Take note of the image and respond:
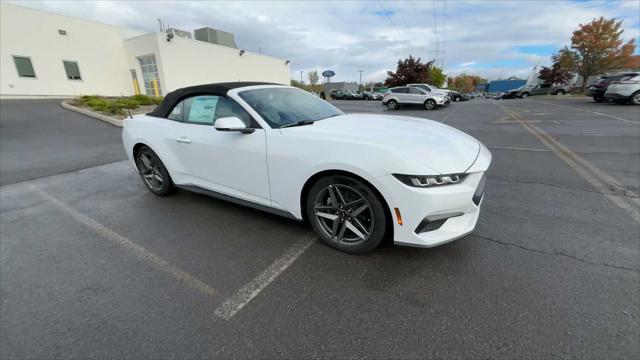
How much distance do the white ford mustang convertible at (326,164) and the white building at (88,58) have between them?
2205 centimetres

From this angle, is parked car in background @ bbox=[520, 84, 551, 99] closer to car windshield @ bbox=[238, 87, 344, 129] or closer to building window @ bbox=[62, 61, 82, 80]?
car windshield @ bbox=[238, 87, 344, 129]

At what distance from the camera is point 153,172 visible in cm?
405

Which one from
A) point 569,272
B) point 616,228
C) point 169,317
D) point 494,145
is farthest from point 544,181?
point 169,317

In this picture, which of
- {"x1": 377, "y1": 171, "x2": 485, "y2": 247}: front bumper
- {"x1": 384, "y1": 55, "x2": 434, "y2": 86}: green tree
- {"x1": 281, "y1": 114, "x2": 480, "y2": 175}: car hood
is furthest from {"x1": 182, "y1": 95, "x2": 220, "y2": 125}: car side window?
{"x1": 384, "y1": 55, "x2": 434, "y2": 86}: green tree

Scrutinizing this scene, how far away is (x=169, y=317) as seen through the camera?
1.96m

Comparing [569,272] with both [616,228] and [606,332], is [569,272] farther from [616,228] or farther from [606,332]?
[616,228]

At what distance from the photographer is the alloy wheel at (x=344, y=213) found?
95.0 inches

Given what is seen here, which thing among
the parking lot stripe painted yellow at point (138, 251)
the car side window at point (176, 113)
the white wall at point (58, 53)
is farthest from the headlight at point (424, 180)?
the white wall at point (58, 53)

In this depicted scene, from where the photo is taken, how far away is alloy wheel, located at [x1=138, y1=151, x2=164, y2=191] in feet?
13.0

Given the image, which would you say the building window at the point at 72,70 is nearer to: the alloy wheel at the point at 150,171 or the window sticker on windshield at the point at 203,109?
the alloy wheel at the point at 150,171

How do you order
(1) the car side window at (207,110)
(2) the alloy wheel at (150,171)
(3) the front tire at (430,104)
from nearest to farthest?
(1) the car side window at (207,110) → (2) the alloy wheel at (150,171) → (3) the front tire at (430,104)

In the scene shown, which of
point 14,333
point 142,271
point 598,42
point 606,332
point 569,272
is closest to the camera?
point 606,332

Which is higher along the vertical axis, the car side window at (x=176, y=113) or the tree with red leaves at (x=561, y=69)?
the tree with red leaves at (x=561, y=69)

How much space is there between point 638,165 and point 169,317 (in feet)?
23.8
